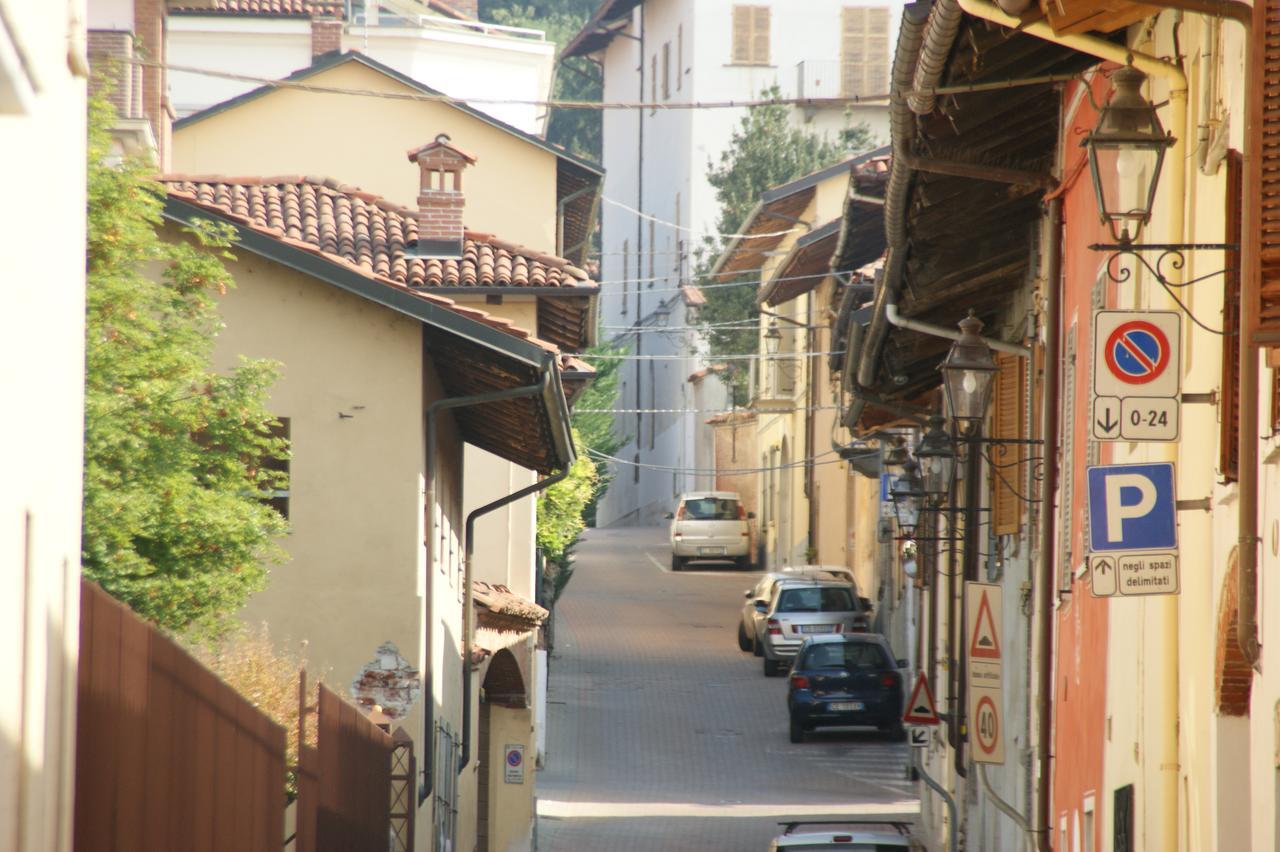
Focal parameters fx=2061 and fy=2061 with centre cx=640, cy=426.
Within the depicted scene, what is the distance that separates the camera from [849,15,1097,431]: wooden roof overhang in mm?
9828

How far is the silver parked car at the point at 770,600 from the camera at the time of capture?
3519 cm

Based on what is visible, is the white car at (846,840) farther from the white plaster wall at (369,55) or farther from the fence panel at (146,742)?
the white plaster wall at (369,55)

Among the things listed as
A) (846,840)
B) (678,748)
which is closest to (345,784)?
(846,840)

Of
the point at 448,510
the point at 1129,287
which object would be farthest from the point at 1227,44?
the point at 448,510

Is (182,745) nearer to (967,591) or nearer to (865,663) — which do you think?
(967,591)

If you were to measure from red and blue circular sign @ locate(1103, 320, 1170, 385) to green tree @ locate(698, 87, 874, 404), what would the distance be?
42955mm

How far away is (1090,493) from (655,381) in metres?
57.7

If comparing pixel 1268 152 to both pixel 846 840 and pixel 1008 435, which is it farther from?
pixel 846 840

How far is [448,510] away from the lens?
20.7 meters

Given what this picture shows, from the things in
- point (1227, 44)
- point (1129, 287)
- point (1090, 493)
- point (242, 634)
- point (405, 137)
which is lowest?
point (242, 634)

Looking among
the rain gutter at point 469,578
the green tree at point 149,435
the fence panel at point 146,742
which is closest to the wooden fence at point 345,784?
the green tree at point 149,435

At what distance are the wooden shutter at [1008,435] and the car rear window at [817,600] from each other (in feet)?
62.3

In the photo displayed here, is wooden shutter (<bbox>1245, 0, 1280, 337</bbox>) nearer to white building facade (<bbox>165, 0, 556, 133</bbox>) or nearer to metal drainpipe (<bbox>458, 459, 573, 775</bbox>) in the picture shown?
metal drainpipe (<bbox>458, 459, 573, 775</bbox>)

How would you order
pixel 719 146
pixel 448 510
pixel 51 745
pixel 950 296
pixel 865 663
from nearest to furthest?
pixel 51 745
pixel 950 296
pixel 448 510
pixel 865 663
pixel 719 146
